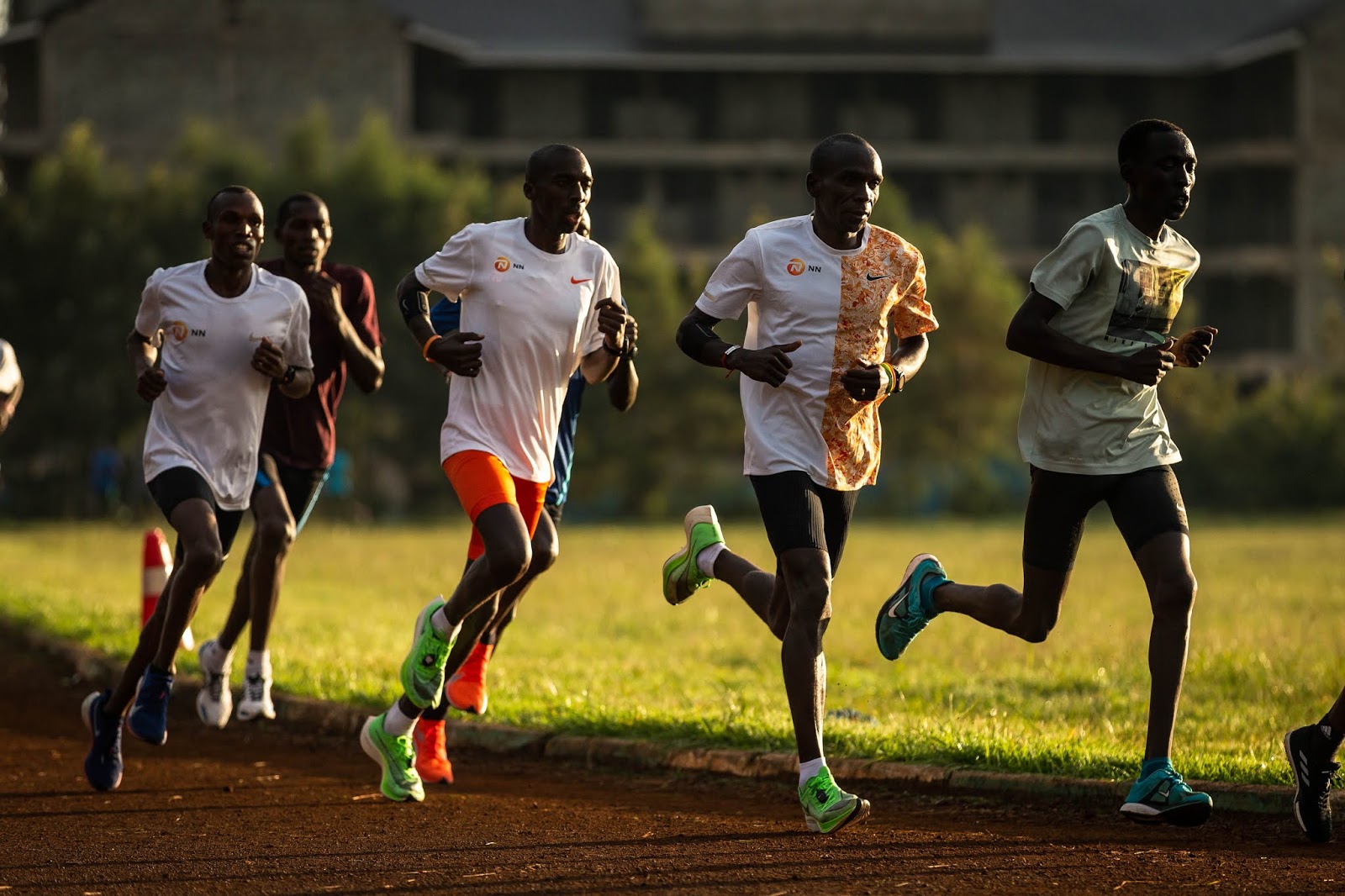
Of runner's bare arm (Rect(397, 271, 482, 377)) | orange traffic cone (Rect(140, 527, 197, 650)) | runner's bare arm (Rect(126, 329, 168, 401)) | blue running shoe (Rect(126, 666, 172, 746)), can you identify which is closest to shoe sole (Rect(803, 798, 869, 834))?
runner's bare arm (Rect(397, 271, 482, 377))

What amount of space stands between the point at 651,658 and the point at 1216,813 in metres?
6.67

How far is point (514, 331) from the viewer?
26.4 feet

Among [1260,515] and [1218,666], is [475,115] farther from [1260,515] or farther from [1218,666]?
[1218,666]

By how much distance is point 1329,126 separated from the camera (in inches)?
2562

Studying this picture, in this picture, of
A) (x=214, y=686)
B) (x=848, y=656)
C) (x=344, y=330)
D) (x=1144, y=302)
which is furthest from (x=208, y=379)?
(x=848, y=656)

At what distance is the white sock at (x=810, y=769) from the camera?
7125 millimetres

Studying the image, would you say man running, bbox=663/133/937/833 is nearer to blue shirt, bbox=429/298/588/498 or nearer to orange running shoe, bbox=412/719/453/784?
blue shirt, bbox=429/298/588/498

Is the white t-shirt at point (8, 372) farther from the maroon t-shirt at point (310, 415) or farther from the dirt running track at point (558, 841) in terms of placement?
the dirt running track at point (558, 841)

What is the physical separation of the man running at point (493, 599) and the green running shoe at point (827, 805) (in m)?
1.99

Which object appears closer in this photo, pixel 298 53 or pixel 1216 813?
pixel 1216 813

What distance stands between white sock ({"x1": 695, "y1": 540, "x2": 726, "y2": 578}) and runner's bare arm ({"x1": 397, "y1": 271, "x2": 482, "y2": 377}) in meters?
1.31

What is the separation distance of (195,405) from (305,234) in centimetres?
155

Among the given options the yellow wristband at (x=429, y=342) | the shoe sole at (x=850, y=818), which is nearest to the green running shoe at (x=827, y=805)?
the shoe sole at (x=850, y=818)

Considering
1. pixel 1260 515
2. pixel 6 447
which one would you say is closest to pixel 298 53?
pixel 6 447
